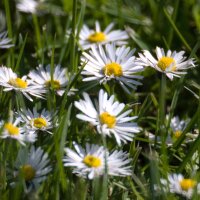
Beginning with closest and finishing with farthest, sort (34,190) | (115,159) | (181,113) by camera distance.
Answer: (34,190)
(115,159)
(181,113)

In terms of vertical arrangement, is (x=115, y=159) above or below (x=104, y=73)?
below

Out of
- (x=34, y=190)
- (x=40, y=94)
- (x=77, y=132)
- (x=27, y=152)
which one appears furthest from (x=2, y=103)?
(x=34, y=190)

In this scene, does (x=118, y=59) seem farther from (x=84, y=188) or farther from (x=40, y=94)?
(x=84, y=188)

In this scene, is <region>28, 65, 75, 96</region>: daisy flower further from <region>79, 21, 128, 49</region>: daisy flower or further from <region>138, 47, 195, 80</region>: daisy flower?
<region>79, 21, 128, 49</region>: daisy flower

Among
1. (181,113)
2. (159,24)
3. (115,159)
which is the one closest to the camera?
(115,159)

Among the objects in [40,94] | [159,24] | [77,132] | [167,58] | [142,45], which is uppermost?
[159,24]

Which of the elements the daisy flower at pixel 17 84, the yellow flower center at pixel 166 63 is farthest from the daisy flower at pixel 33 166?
the yellow flower center at pixel 166 63

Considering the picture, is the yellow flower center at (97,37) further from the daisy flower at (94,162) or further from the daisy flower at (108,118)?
the daisy flower at (94,162)
